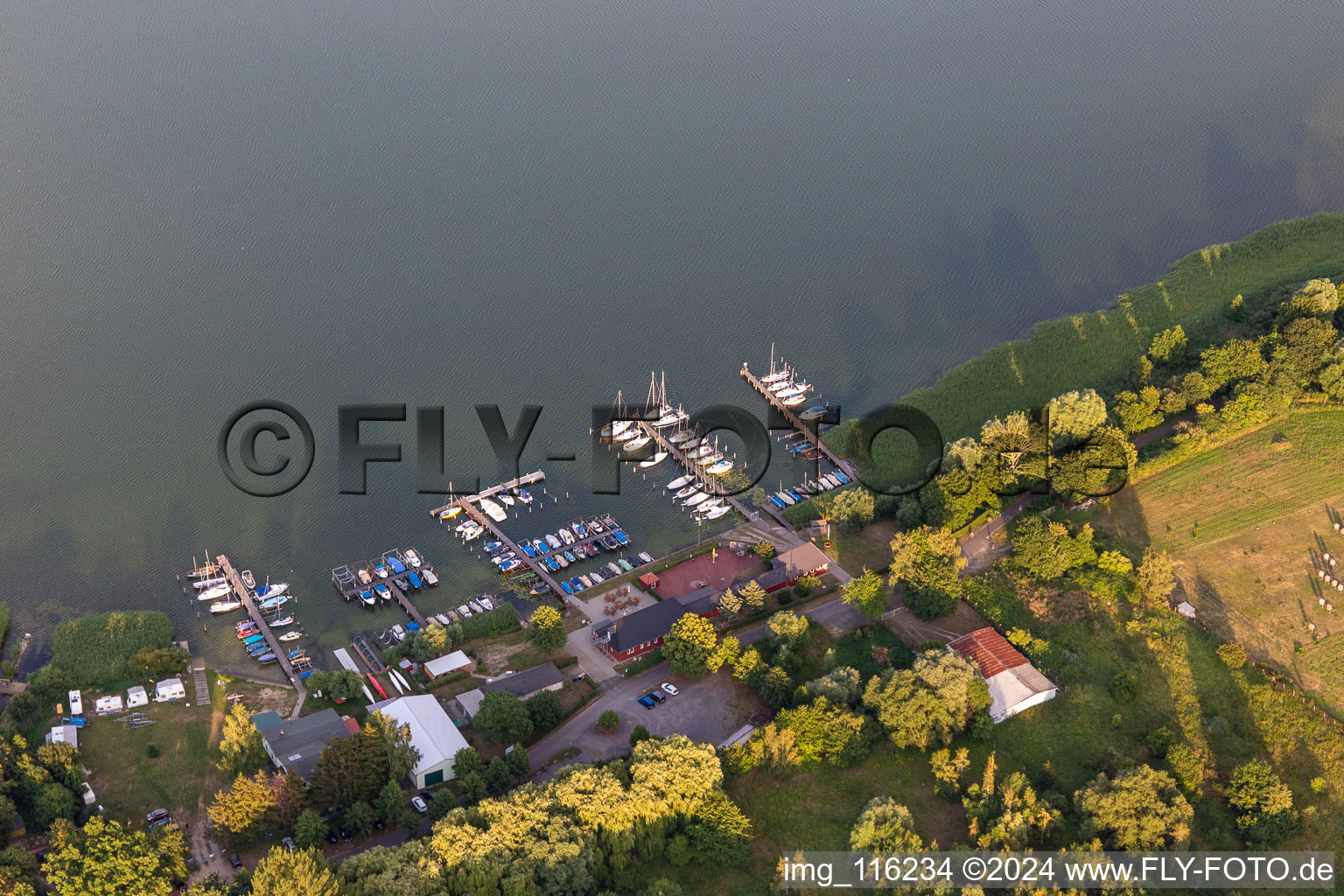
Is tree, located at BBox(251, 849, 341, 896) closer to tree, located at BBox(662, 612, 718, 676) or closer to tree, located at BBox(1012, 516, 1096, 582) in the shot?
tree, located at BBox(662, 612, 718, 676)

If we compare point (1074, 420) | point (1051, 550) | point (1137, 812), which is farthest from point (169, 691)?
point (1074, 420)

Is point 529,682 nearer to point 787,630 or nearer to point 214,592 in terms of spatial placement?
point 787,630

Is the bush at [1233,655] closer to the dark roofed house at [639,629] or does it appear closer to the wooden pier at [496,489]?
the dark roofed house at [639,629]

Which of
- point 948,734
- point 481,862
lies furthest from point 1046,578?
point 481,862

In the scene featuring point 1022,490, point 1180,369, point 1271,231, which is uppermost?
point 1271,231

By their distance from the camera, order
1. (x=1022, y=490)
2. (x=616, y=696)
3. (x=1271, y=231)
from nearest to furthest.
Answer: (x=616, y=696) < (x=1022, y=490) < (x=1271, y=231)

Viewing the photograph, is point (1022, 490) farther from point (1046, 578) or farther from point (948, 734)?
point (948, 734)

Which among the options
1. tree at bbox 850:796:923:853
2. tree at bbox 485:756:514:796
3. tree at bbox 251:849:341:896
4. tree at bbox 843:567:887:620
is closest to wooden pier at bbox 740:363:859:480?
tree at bbox 843:567:887:620
